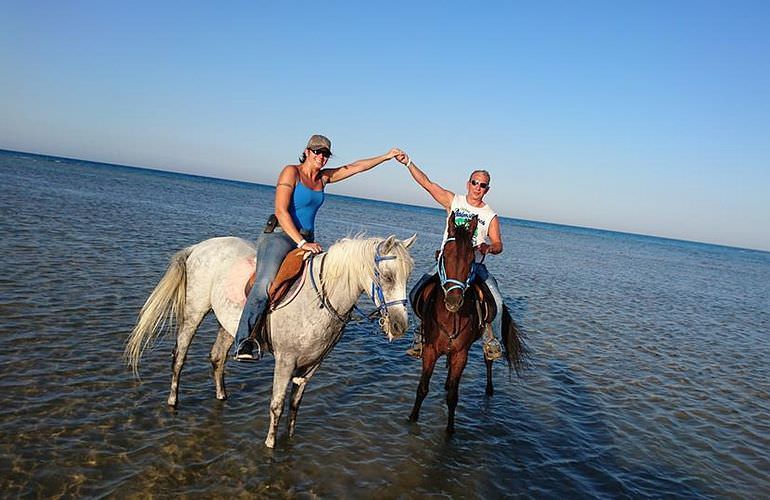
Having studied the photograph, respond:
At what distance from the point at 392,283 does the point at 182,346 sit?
3708mm

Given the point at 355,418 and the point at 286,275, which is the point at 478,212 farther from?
the point at 355,418

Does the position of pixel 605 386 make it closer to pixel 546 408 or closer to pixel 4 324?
pixel 546 408

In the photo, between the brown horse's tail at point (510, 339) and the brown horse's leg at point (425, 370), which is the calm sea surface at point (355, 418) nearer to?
the brown horse's leg at point (425, 370)

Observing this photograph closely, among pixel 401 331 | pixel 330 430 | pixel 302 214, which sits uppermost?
pixel 302 214

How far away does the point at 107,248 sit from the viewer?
50.5 feet

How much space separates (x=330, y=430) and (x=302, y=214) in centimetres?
314

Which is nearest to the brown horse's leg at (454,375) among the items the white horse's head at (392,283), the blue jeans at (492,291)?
the blue jeans at (492,291)

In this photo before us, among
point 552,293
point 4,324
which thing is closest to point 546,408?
point 4,324

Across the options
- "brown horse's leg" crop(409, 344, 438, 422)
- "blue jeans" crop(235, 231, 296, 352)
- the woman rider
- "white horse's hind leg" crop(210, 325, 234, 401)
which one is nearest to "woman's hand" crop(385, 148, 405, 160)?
the woman rider

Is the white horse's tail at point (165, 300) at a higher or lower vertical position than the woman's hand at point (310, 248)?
lower

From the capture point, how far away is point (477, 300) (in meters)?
6.63

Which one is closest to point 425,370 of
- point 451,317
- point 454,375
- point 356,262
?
point 454,375

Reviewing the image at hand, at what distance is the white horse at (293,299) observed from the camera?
4387mm

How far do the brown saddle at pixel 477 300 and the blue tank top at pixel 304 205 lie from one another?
236cm
